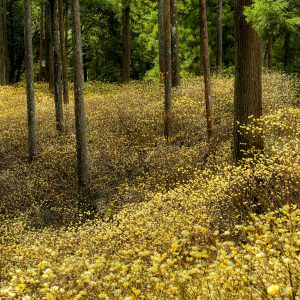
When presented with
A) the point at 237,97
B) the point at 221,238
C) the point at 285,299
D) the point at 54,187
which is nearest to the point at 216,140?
the point at 237,97

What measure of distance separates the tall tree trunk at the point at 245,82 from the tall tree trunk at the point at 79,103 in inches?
187

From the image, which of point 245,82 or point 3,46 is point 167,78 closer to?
point 245,82

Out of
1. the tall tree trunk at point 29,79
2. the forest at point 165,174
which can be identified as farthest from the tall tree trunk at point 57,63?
the tall tree trunk at point 29,79

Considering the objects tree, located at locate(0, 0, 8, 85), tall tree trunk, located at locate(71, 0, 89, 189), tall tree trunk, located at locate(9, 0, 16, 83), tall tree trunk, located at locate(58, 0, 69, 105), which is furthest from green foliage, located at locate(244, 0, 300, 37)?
tall tree trunk, located at locate(9, 0, 16, 83)

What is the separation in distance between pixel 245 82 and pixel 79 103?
5.06 metres

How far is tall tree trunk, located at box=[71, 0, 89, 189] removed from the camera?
11008 mm

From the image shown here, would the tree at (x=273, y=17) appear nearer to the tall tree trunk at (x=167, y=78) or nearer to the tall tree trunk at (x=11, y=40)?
the tall tree trunk at (x=167, y=78)

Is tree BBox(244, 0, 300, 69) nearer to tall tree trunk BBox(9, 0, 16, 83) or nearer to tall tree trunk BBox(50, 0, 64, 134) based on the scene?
tall tree trunk BBox(50, 0, 64, 134)

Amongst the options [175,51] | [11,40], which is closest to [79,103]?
[175,51]

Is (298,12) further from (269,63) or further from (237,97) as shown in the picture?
(269,63)

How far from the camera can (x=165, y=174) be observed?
11391mm

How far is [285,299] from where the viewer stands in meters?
3.02

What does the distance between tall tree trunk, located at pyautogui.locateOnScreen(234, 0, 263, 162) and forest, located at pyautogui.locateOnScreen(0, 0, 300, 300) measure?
0.08 ft

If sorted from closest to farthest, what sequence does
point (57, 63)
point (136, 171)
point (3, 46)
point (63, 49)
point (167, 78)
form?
point (136, 171), point (167, 78), point (57, 63), point (63, 49), point (3, 46)
